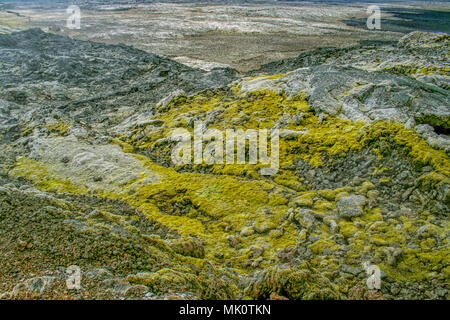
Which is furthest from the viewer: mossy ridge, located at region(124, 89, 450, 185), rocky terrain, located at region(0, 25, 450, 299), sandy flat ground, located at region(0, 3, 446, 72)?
sandy flat ground, located at region(0, 3, 446, 72)

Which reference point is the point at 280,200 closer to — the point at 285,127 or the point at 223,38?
the point at 285,127

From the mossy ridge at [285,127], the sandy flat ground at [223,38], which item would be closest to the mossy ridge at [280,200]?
the mossy ridge at [285,127]

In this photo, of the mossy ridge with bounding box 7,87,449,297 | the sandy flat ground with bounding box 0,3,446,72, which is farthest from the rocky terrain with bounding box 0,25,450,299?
the sandy flat ground with bounding box 0,3,446,72

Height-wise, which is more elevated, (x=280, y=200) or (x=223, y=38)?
(x=223, y=38)

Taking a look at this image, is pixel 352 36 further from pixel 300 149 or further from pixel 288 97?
pixel 300 149

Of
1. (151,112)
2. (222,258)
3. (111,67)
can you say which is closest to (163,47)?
(111,67)

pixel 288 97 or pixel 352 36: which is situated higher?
pixel 352 36

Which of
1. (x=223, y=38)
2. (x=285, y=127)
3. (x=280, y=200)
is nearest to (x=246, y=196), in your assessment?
(x=280, y=200)

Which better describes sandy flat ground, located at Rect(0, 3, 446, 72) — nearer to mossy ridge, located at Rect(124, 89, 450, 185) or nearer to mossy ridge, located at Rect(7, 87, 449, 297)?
mossy ridge, located at Rect(124, 89, 450, 185)

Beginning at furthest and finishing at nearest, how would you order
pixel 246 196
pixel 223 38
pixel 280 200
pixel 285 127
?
pixel 223 38 → pixel 285 127 → pixel 246 196 → pixel 280 200
